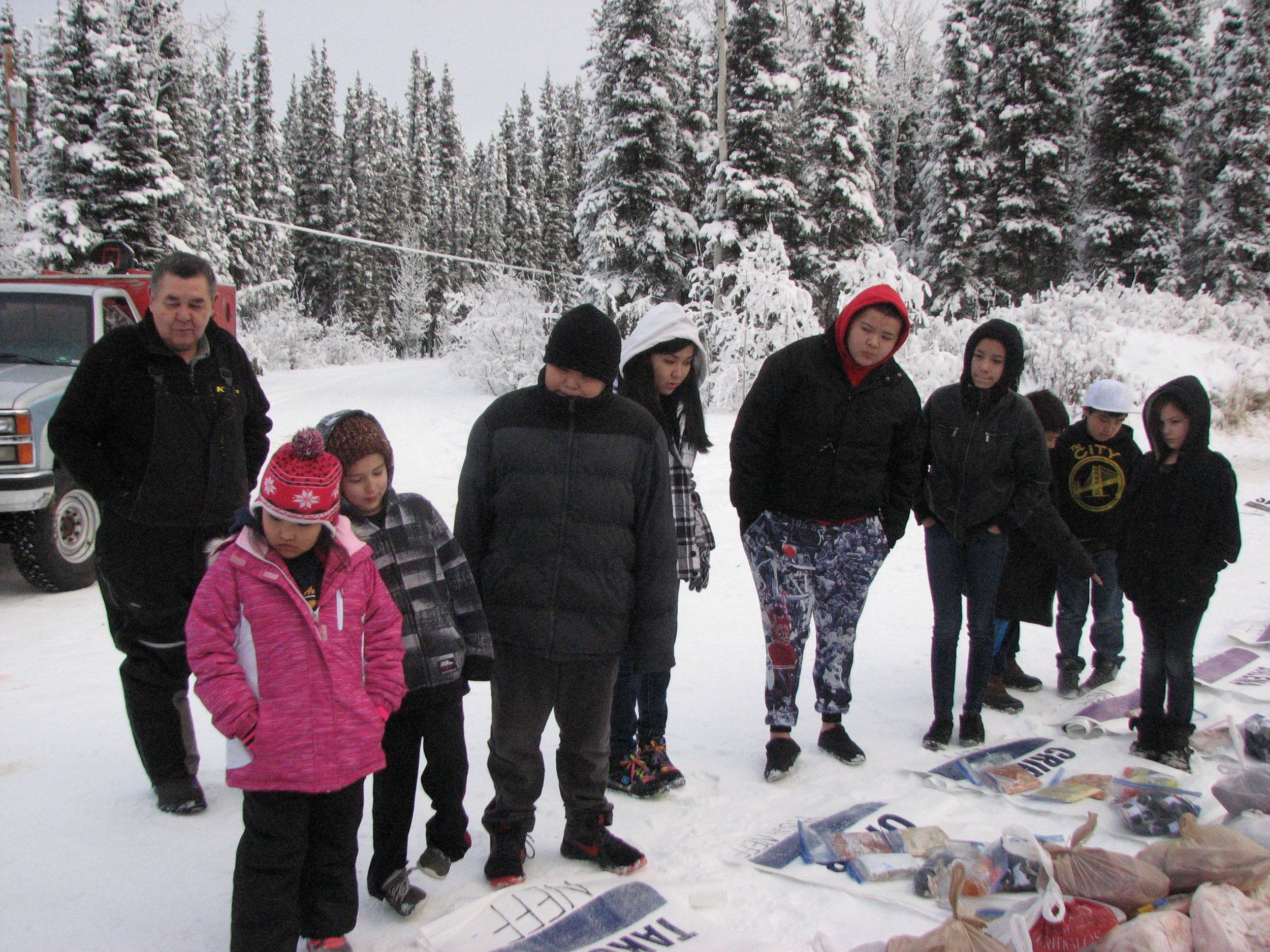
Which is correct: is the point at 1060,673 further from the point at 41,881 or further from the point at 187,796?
the point at 41,881

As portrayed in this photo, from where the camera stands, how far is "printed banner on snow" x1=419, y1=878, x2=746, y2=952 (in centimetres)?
245

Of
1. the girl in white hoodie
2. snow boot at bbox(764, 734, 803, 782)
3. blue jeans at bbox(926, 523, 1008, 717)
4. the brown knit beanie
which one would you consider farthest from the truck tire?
blue jeans at bbox(926, 523, 1008, 717)

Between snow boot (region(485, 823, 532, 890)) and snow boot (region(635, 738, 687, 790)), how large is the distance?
2.83 feet

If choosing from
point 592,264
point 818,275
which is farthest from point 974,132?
point 592,264

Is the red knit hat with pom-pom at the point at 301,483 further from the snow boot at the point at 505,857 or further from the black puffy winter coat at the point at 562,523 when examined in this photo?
the snow boot at the point at 505,857

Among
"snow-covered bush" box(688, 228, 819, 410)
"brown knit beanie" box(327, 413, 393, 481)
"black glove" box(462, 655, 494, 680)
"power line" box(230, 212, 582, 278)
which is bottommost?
"black glove" box(462, 655, 494, 680)

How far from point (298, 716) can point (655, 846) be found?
1509mm

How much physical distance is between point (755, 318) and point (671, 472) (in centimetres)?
1181

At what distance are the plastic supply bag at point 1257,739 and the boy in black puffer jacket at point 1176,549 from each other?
0.76 ft

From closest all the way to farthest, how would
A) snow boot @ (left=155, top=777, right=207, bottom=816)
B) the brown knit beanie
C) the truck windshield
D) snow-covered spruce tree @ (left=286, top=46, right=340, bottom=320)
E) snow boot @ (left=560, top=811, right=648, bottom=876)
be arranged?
the brown knit beanie < snow boot @ (left=560, top=811, right=648, bottom=876) < snow boot @ (left=155, top=777, right=207, bottom=816) < the truck windshield < snow-covered spruce tree @ (left=286, top=46, right=340, bottom=320)

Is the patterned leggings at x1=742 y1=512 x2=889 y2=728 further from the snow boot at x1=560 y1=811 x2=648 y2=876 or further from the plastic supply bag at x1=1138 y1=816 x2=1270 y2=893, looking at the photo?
the plastic supply bag at x1=1138 y1=816 x2=1270 y2=893

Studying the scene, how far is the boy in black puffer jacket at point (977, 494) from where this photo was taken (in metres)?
4.05

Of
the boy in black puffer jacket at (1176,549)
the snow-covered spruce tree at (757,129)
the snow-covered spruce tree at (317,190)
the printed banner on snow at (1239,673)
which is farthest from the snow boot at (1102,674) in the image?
the snow-covered spruce tree at (317,190)

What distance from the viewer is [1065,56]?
87.6 ft
